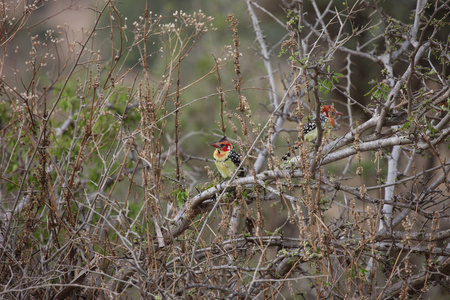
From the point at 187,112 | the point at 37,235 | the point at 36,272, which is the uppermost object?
the point at 36,272

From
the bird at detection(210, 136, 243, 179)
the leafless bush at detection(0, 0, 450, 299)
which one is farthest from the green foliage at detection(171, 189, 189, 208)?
the bird at detection(210, 136, 243, 179)

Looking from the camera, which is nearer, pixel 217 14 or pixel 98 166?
pixel 98 166

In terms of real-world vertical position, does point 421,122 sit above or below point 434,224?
above

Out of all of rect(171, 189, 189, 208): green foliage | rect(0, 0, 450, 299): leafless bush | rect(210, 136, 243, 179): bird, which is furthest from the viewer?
rect(210, 136, 243, 179): bird

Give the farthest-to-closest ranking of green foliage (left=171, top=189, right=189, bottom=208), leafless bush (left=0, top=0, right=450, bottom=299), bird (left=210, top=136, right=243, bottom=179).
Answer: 1. bird (left=210, top=136, right=243, bottom=179)
2. green foliage (left=171, top=189, right=189, bottom=208)
3. leafless bush (left=0, top=0, right=450, bottom=299)

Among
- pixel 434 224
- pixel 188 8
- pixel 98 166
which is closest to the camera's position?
pixel 434 224

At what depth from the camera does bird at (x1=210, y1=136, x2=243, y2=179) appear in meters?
4.95

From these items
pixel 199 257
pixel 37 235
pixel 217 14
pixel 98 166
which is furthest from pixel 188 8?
pixel 199 257

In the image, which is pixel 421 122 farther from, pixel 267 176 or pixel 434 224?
pixel 267 176

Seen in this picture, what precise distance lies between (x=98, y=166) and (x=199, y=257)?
2484 millimetres

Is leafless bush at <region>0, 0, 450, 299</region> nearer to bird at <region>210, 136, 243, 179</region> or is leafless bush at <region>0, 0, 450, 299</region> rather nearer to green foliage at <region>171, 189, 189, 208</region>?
green foliage at <region>171, 189, 189, 208</region>

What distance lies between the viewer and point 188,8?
13672 millimetres

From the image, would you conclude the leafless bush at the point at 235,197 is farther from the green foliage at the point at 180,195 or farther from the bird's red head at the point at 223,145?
the bird's red head at the point at 223,145

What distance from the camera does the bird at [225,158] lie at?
4953mm
